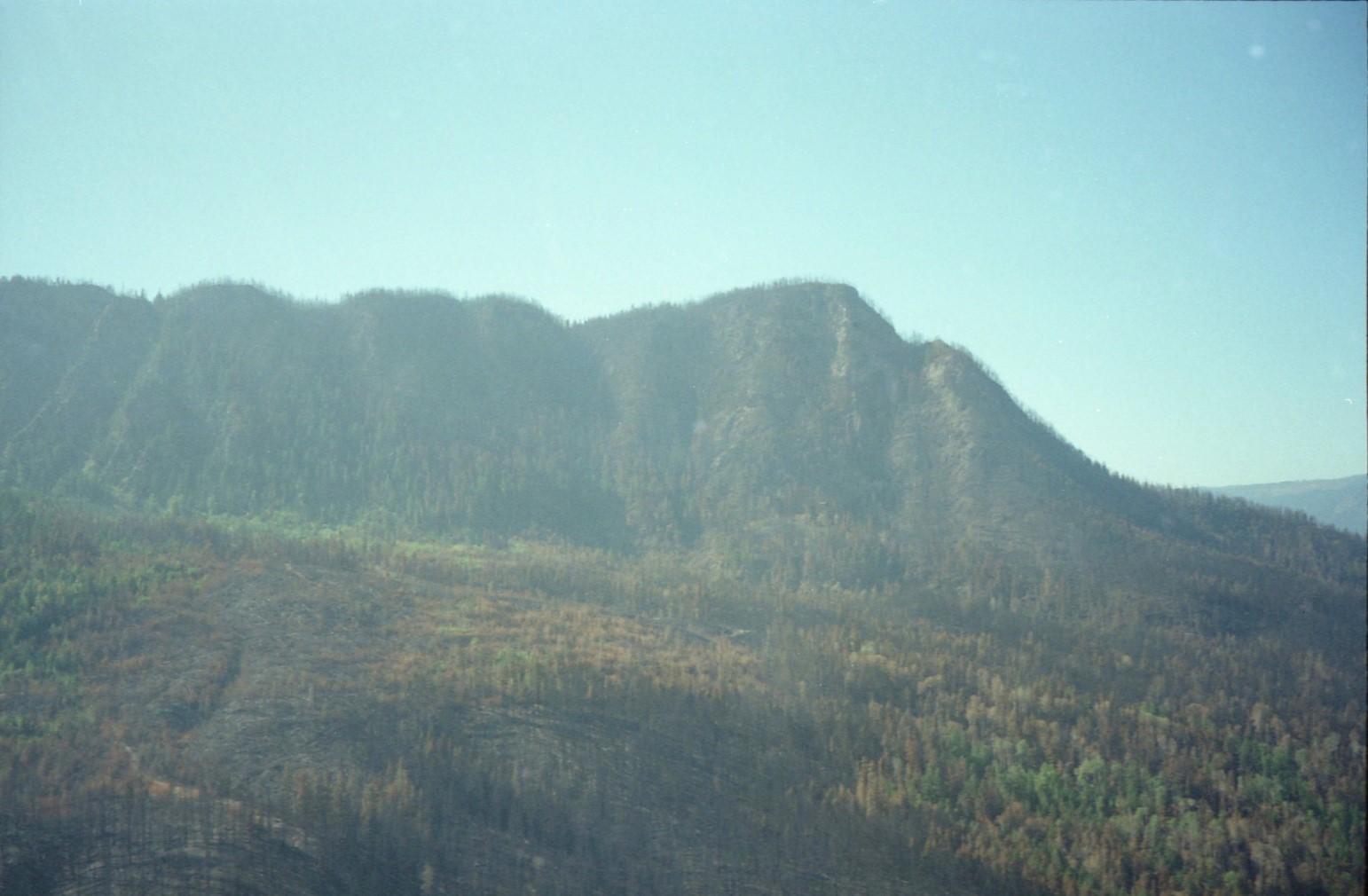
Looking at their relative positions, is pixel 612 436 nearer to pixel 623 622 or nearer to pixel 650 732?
pixel 623 622

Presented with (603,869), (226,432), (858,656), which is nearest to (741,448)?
(858,656)

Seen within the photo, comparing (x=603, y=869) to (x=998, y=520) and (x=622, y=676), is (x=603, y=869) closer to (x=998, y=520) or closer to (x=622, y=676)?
(x=622, y=676)

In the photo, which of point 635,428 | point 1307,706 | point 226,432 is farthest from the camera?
point 635,428

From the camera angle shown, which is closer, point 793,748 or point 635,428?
point 793,748

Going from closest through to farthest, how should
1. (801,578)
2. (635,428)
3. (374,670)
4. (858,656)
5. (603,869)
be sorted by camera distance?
1. (603,869)
2. (374,670)
3. (858,656)
4. (801,578)
5. (635,428)

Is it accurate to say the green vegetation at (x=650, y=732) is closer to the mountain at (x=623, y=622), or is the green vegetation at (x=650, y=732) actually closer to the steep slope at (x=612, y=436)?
the mountain at (x=623, y=622)

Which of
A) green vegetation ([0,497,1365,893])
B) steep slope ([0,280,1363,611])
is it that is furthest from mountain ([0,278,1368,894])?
steep slope ([0,280,1363,611])

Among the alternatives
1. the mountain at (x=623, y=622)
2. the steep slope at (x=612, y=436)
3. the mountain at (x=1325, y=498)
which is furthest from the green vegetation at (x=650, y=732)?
the steep slope at (x=612, y=436)
